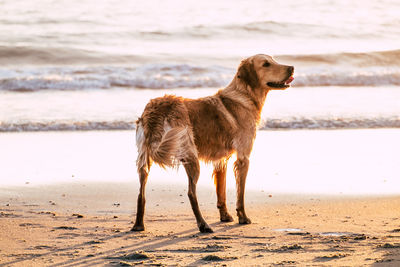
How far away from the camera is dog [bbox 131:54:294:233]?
5.56m

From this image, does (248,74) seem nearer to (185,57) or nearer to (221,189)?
(221,189)

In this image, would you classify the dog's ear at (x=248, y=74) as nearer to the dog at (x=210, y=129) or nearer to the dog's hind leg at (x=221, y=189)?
the dog at (x=210, y=129)

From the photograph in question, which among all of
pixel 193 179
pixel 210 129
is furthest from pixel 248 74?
pixel 193 179

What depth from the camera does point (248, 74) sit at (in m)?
6.30

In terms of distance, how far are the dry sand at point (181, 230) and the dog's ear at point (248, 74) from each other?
1.25 meters

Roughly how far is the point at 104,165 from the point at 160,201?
76.6 inches

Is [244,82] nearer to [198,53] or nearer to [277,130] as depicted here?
[277,130]

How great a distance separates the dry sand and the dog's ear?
4.11 ft

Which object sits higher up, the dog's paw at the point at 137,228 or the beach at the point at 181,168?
the beach at the point at 181,168

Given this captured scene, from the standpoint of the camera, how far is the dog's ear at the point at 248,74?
6.27m

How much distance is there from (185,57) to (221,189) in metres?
15.6

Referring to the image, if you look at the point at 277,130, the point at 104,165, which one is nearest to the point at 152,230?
the point at 104,165

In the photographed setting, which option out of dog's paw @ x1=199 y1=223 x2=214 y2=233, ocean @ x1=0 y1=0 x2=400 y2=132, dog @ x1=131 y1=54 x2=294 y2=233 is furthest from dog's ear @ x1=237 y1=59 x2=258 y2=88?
dog's paw @ x1=199 y1=223 x2=214 y2=233

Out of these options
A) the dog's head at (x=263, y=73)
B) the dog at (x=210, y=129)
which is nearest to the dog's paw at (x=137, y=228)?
the dog at (x=210, y=129)
